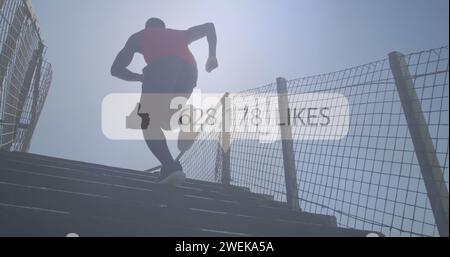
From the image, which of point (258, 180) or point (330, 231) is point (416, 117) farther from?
point (258, 180)

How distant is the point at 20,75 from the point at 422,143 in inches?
206

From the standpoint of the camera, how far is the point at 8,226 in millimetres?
1735

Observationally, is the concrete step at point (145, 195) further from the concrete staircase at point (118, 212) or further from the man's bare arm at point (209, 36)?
the man's bare arm at point (209, 36)

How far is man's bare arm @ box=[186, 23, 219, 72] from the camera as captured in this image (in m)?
3.58

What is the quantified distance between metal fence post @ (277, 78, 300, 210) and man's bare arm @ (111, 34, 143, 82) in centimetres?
158

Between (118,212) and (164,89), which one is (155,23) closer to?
(164,89)

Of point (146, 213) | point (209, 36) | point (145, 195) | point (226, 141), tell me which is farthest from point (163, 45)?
point (226, 141)

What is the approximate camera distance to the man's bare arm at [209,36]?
3578 millimetres

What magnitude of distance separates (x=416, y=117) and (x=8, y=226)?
263 centimetres

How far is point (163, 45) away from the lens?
3.26 metres

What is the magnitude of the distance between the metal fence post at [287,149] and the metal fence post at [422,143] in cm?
129

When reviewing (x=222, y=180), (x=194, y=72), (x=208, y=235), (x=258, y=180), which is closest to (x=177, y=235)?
(x=208, y=235)

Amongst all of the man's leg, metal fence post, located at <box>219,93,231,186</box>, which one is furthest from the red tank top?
metal fence post, located at <box>219,93,231,186</box>

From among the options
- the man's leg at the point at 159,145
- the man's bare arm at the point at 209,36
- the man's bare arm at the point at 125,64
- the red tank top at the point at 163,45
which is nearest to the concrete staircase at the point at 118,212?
the man's leg at the point at 159,145
